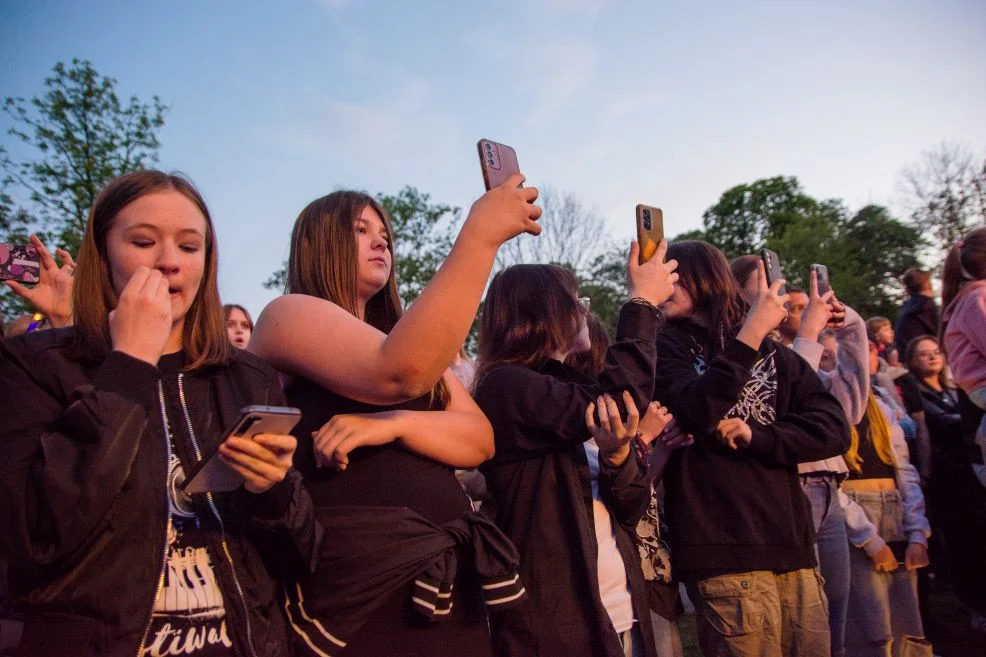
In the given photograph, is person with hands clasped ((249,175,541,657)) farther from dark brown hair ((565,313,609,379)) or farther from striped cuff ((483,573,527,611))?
dark brown hair ((565,313,609,379))

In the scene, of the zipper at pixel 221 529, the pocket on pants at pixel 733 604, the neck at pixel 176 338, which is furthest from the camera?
the pocket on pants at pixel 733 604

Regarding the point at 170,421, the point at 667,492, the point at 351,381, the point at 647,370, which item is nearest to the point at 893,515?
the point at 667,492

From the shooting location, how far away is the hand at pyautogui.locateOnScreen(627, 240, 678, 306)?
2.80 metres

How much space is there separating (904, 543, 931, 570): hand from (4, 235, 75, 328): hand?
5.14m

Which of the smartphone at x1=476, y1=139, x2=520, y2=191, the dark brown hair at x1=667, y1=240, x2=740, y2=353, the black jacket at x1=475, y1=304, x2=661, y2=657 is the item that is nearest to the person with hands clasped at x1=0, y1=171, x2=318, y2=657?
the smartphone at x1=476, y1=139, x2=520, y2=191

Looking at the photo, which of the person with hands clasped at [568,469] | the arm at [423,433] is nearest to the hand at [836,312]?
the person with hands clasped at [568,469]

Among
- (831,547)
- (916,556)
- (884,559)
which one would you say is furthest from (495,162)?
(916,556)

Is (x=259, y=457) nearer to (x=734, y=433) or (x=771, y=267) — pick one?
(x=734, y=433)

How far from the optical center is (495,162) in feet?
6.79

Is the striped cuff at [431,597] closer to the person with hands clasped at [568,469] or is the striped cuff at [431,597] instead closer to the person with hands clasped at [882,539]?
the person with hands clasped at [568,469]

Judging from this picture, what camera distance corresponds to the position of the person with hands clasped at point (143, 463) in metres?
1.42

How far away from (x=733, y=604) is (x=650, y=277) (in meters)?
1.46

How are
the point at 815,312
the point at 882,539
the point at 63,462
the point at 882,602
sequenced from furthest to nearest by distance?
1. the point at 882,539
2. the point at 882,602
3. the point at 815,312
4. the point at 63,462

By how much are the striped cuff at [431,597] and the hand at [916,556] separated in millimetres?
4043
